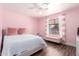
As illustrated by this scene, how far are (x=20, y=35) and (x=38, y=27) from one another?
332mm

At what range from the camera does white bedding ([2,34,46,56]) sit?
3.90ft

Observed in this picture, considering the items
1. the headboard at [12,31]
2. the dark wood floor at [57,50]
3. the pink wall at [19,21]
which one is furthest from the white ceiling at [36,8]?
the dark wood floor at [57,50]

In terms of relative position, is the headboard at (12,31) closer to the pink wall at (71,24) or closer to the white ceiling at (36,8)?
the white ceiling at (36,8)

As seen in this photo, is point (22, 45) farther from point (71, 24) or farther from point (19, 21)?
point (71, 24)

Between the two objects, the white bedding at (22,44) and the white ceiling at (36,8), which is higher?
the white ceiling at (36,8)

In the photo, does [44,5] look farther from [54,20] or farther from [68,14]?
[68,14]

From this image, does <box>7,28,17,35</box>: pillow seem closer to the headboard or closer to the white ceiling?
the headboard

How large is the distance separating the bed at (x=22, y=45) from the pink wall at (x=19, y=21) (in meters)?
0.14

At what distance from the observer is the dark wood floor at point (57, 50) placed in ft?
4.14

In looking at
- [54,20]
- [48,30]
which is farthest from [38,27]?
[54,20]

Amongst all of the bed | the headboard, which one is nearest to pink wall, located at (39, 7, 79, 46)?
the bed

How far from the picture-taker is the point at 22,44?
1.25 m

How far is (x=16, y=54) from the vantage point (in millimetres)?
1247

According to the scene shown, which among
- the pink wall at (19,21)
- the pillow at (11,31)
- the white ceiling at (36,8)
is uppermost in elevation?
the white ceiling at (36,8)
